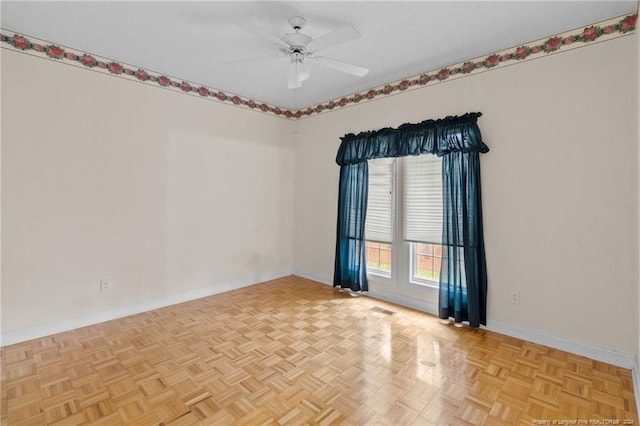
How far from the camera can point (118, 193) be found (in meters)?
3.38

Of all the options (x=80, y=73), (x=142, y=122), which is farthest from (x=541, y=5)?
(x=80, y=73)

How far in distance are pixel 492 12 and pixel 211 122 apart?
338 centimetres

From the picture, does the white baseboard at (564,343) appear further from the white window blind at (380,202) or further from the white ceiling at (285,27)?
the white ceiling at (285,27)

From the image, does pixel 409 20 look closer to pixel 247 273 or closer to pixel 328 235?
pixel 328 235

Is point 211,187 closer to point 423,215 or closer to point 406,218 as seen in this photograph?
point 406,218

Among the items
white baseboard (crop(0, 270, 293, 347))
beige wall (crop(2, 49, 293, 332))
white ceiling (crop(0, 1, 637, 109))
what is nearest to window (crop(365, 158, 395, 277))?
white ceiling (crop(0, 1, 637, 109))

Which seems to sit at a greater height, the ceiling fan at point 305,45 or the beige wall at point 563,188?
the ceiling fan at point 305,45

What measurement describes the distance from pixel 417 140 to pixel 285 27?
1875mm

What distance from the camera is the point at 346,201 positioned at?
14.1ft

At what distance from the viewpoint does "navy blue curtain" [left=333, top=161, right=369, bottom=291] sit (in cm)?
413

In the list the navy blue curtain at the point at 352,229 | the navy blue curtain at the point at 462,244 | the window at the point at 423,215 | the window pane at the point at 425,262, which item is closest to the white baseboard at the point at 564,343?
the navy blue curtain at the point at 462,244

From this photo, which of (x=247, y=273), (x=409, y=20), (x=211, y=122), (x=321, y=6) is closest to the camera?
(x=321, y=6)

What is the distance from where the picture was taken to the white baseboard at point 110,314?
2.81 metres

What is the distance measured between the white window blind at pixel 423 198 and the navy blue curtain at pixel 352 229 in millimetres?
584
